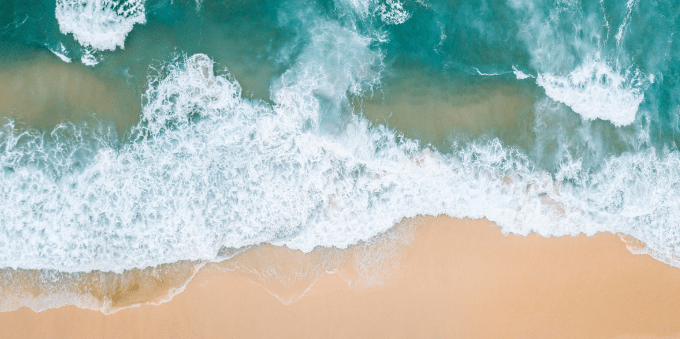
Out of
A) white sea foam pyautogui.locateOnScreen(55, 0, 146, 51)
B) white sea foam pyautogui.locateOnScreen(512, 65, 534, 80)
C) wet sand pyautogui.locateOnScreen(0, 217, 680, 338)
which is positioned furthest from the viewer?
white sea foam pyautogui.locateOnScreen(512, 65, 534, 80)

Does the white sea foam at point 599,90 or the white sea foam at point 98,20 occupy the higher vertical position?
the white sea foam at point 599,90

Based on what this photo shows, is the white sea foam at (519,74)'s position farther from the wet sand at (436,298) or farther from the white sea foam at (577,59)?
the wet sand at (436,298)

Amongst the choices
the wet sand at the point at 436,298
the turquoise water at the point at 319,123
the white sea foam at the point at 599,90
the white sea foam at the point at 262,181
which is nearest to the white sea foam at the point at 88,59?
the turquoise water at the point at 319,123

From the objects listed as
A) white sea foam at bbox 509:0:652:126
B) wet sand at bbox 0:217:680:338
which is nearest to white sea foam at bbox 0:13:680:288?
wet sand at bbox 0:217:680:338

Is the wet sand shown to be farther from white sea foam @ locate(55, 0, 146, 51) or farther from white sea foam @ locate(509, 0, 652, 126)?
white sea foam @ locate(55, 0, 146, 51)

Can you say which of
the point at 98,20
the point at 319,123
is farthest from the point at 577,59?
the point at 98,20

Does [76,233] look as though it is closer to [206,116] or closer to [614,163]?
[206,116]

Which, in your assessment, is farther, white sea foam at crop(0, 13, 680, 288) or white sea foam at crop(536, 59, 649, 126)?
white sea foam at crop(536, 59, 649, 126)
